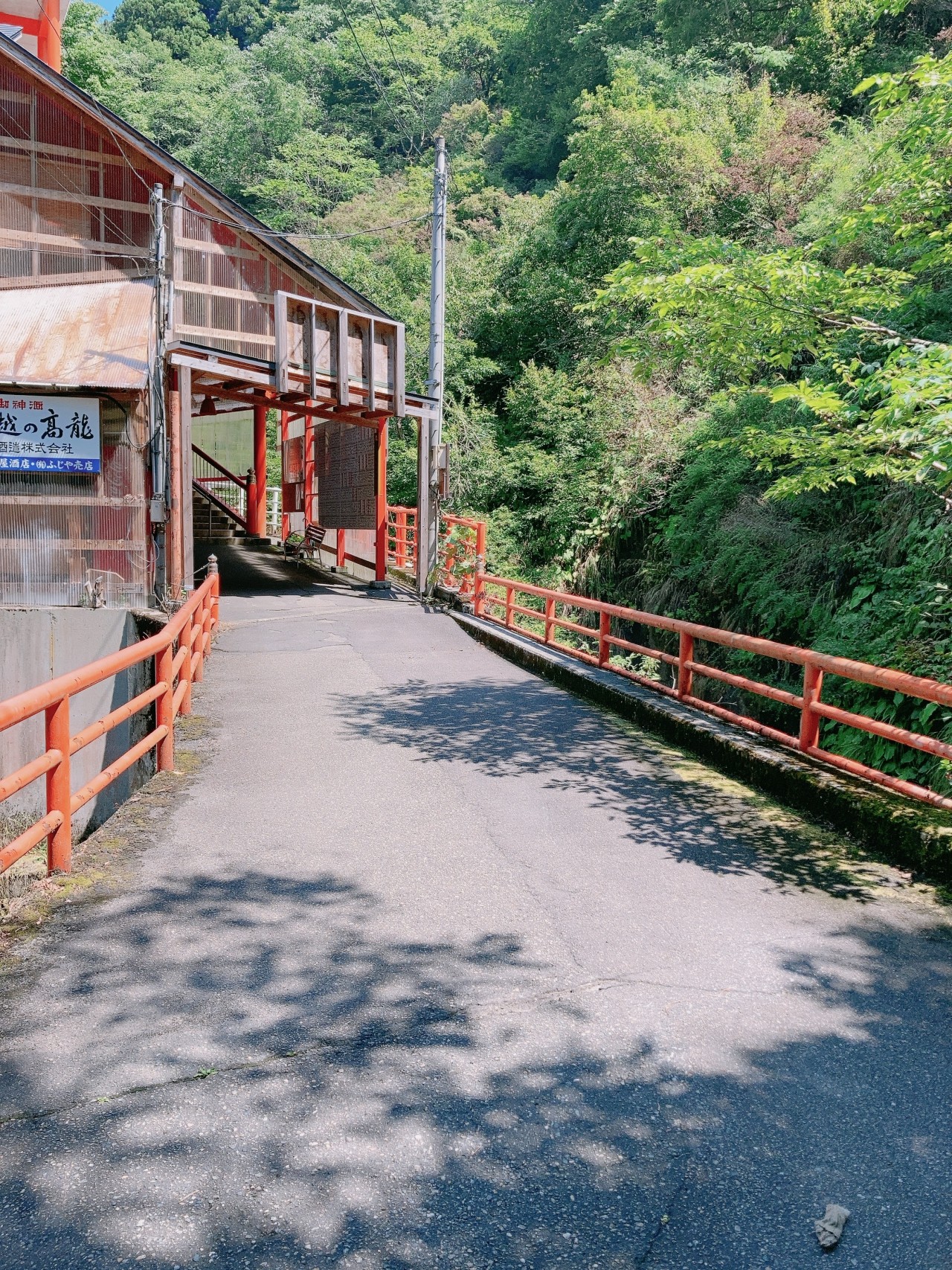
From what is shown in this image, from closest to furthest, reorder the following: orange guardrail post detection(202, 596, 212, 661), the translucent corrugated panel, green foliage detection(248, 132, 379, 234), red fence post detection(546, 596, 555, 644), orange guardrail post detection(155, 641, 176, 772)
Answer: orange guardrail post detection(155, 641, 176, 772)
orange guardrail post detection(202, 596, 212, 661)
red fence post detection(546, 596, 555, 644)
the translucent corrugated panel
green foliage detection(248, 132, 379, 234)

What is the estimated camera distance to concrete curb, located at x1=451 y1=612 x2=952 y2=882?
18.1 feet

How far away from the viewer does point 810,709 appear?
695 centimetres

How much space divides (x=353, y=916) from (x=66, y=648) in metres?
10.3

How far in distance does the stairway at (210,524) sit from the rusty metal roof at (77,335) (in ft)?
43.8

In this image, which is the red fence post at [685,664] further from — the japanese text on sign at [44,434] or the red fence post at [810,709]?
the japanese text on sign at [44,434]

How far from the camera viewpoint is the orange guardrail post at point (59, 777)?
486 cm

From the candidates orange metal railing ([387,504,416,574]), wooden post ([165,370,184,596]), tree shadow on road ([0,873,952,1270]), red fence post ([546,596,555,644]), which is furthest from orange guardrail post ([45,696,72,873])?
orange metal railing ([387,504,416,574])

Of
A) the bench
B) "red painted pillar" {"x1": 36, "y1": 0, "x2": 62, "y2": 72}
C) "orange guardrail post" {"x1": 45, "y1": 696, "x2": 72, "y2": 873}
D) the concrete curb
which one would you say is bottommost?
the concrete curb

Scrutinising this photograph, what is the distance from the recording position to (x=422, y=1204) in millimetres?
2732

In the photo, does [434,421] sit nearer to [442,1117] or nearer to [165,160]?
[165,160]

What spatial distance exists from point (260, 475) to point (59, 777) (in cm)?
2668

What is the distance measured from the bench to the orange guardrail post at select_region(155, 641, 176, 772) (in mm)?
17935

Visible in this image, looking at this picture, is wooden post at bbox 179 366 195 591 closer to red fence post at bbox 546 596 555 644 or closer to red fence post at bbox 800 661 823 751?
red fence post at bbox 546 596 555 644

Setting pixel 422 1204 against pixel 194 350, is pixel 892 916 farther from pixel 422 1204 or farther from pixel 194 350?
pixel 194 350
